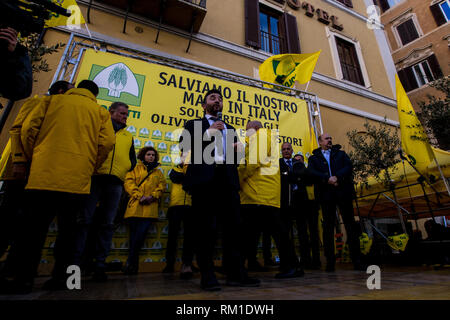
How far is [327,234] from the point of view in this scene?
2996mm

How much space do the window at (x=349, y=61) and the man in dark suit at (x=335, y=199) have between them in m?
7.55

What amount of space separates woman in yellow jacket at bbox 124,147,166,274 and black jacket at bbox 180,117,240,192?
1.37 metres

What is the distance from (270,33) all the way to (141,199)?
8.19 metres

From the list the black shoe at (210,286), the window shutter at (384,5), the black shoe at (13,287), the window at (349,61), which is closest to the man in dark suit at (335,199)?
the black shoe at (210,286)

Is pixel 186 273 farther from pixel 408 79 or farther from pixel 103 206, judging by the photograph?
pixel 408 79

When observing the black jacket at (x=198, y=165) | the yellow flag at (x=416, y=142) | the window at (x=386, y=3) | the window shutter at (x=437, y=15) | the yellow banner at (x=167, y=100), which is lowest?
the black jacket at (x=198, y=165)

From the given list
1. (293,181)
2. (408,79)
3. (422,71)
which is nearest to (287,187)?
(293,181)

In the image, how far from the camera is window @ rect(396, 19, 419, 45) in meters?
14.0

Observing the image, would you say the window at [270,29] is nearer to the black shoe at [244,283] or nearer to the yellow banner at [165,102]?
the yellow banner at [165,102]

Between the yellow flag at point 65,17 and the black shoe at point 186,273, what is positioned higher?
the yellow flag at point 65,17

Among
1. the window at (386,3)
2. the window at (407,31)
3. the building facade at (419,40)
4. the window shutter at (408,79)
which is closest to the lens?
the building facade at (419,40)

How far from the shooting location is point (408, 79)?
532 inches

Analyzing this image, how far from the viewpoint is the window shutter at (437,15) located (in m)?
12.8

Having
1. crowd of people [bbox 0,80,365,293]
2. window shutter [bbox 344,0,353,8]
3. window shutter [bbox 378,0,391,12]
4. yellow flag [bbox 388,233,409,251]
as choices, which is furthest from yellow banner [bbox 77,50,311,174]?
window shutter [bbox 378,0,391,12]
